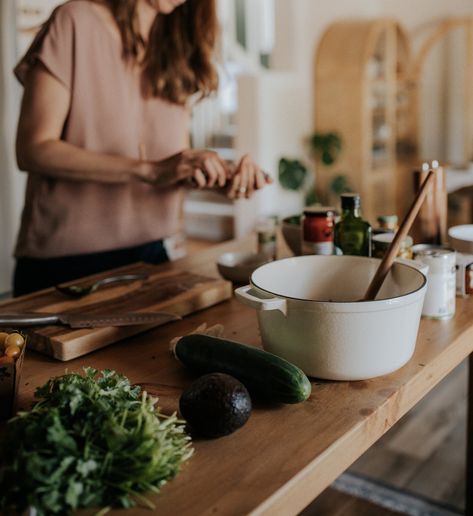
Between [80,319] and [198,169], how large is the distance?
465 mm

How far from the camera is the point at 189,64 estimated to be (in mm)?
1981

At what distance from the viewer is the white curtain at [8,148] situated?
2781mm

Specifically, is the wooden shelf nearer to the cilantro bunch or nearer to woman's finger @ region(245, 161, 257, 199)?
woman's finger @ region(245, 161, 257, 199)

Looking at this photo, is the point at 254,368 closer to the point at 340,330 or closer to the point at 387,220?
the point at 340,330

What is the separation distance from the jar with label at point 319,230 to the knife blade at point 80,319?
0.40m

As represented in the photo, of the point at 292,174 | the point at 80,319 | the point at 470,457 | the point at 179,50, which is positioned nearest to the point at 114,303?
the point at 80,319

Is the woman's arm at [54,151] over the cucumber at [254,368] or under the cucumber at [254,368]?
over

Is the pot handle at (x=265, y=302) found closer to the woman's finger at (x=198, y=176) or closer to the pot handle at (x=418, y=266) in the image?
the pot handle at (x=418, y=266)

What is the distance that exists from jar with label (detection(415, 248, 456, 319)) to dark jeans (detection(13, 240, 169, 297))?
3.03 feet

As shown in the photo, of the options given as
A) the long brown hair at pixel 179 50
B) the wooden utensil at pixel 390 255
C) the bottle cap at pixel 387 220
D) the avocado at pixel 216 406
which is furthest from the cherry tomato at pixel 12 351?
the long brown hair at pixel 179 50

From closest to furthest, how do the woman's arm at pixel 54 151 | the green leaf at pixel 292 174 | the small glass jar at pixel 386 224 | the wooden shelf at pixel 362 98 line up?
the small glass jar at pixel 386 224 < the woman's arm at pixel 54 151 < the green leaf at pixel 292 174 < the wooden shelf at pixel 362 98

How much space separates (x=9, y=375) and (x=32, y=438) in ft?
0.66

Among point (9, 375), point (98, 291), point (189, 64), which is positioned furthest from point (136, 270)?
point (9, 375)

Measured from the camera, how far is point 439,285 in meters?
1.30
